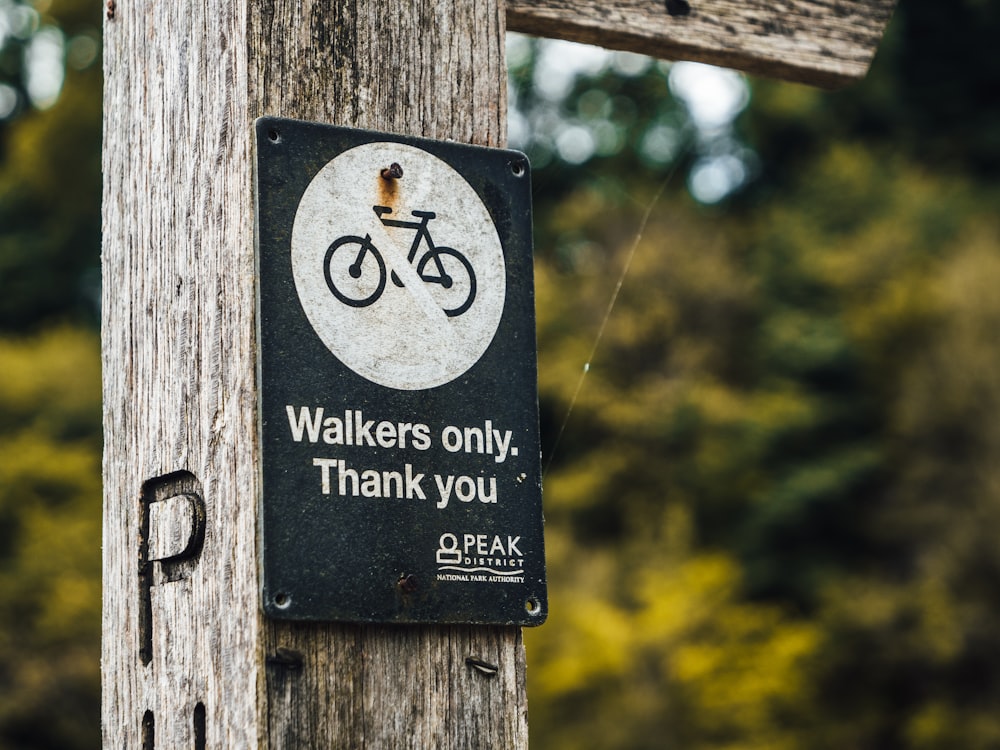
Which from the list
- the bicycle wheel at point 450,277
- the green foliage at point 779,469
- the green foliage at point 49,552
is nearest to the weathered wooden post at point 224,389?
the bicycle wheel at point 450,277

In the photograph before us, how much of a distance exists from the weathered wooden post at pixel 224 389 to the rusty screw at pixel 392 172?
0.05m

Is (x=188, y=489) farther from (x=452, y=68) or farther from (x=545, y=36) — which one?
(x=545, y=36)

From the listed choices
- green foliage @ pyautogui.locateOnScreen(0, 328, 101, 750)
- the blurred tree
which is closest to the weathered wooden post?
green foliage @ pyautogui.locateOnScreen(0, 328, 101, 750)

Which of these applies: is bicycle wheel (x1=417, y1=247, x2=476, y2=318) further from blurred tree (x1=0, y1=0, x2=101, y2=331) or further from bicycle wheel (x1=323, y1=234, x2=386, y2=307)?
blurred tree (x1=0, y1=0, x2=101, y2=331)

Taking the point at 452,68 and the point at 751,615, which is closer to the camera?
the point at 452,68

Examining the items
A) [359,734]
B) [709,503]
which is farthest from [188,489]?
[709,503]

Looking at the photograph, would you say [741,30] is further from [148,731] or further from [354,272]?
[148,731]

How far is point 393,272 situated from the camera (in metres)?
1.37

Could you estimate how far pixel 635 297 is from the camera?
22.5m

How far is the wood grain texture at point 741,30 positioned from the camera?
1.67 meters

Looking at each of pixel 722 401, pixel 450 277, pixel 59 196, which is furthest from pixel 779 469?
pixel 450 277

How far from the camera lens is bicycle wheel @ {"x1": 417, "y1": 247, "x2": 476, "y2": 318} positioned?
Result: 1.39 m

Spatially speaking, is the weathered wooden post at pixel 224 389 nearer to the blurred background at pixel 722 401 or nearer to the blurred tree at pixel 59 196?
the blurred background at pixel 722 401

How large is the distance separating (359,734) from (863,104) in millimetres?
25426
